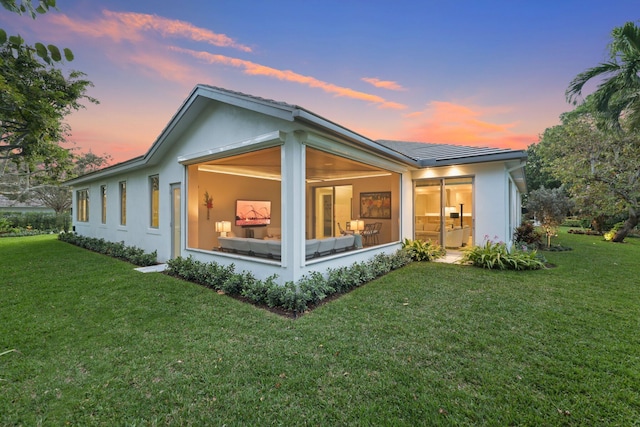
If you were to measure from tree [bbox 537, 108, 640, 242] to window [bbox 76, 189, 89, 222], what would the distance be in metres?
25.2

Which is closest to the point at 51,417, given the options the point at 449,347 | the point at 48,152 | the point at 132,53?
the point at 449,347

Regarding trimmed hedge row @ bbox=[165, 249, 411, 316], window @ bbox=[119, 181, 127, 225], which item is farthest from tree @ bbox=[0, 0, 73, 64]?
window @ bbox=[119, 181, 127, 225]

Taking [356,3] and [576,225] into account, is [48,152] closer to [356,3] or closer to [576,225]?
[356,3]

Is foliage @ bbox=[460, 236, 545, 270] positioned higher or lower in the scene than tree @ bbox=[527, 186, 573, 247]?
lower

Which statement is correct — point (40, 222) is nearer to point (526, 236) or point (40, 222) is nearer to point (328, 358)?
point (328, 358)

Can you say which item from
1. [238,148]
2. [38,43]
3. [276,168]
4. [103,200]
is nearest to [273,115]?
[238,148]

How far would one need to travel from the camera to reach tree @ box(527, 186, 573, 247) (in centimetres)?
1343

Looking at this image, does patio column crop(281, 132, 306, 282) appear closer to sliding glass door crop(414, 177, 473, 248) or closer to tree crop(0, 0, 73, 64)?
tree crop(0, 0, 73, 64)

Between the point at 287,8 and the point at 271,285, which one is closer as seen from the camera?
the point at 271,285

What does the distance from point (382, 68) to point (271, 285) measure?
397 inches

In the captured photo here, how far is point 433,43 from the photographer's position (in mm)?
10484

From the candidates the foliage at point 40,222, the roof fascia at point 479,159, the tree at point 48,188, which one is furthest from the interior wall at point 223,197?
the tree at point 48,188

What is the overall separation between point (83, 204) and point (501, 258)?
1900 centimetres

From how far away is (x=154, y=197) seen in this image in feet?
31.5
